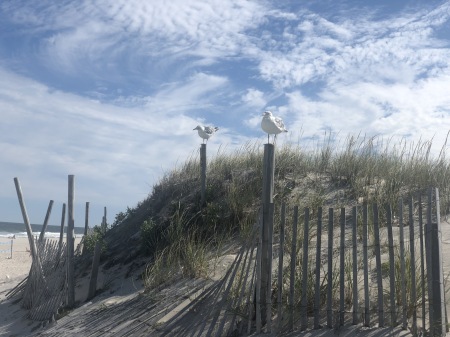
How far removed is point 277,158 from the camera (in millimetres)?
11062

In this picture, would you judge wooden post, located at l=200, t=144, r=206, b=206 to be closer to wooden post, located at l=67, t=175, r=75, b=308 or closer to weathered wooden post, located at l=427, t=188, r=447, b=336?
wooden post, located at l=67, t=175, r=75, b=308

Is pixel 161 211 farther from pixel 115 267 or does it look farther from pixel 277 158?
pixel 277 158

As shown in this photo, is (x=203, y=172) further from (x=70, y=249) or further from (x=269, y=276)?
(x=269, y=276)

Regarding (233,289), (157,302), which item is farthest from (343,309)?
(157,302)

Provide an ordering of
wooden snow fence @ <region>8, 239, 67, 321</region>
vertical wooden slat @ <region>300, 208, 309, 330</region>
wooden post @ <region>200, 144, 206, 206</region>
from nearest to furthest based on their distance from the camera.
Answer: vertical wooden slat @ <region>300, 208, 309, 330</region>, wooden snow fence @ <region>8, 239, 67, 321</region>, wooden post @ <region>200, 144, 206, 206</region>

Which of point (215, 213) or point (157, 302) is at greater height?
point (215, 213)

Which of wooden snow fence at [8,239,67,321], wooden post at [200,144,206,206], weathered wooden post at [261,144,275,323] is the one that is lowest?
wooden snow fence at [8,239,67,321]

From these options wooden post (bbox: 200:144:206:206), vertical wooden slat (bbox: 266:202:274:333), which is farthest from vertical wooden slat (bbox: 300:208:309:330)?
wooden post (bbox: 200:144:206:206)

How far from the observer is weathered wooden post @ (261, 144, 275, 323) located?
20.7ft

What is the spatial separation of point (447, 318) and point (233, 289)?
2.43 m

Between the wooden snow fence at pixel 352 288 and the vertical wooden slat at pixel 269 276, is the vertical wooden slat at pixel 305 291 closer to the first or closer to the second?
the wooden snow fence at pixel 352 288

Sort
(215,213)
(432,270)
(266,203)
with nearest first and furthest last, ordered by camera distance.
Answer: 1. (432,270)
2. (266,203)
3. (215,213)

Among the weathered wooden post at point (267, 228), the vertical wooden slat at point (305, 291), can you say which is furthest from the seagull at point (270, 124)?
the vertical wooden slat at point (305, 291)

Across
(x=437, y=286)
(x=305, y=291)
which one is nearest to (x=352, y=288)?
(x=305, y=291)
